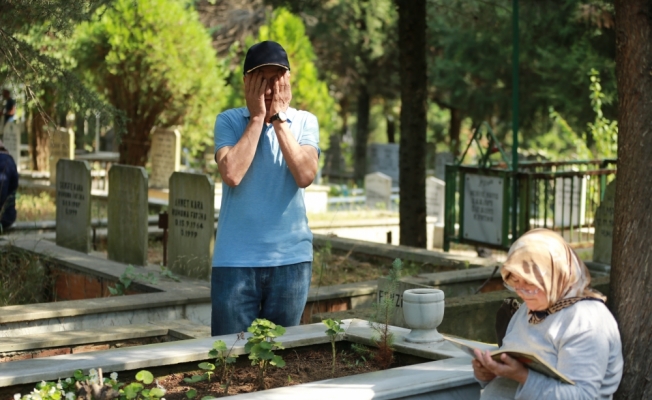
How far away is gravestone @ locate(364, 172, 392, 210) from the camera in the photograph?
20.0 meters

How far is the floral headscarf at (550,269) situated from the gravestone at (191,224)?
4473 millimetres

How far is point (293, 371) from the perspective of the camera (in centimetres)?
427

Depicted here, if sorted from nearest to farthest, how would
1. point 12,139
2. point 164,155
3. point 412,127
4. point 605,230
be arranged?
1. point 605,230
2. point 412,127
3. point 164,155
4. point 12,139

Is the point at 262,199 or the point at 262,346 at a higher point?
the point at 262,199

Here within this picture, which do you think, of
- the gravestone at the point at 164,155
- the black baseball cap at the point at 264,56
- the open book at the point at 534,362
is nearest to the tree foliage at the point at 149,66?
the gravestone at the point at 164,155

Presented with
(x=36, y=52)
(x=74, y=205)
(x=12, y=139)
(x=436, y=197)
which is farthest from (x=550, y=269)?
(x=12, y=139)

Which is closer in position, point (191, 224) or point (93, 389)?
point (93, 389)

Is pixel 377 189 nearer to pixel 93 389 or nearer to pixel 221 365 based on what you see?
pixel 221 365

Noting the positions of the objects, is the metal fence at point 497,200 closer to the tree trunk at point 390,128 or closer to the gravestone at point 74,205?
the gravestone at point 74,205

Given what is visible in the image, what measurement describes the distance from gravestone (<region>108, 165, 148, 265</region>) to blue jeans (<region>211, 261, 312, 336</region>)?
4.00 metres

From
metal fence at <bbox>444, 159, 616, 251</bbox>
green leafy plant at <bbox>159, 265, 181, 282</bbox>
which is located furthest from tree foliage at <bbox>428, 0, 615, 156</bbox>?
green leafy plant at <bbox>159, 265, 181, 282</bbox>

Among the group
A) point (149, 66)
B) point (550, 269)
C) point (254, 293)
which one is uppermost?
point (149, 66)

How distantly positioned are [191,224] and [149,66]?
9.39 m

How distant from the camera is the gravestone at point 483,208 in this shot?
1156 centimetres
